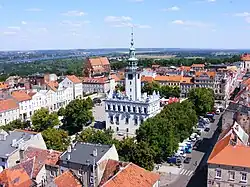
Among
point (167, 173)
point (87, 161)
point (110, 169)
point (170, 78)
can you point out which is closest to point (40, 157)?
point (87, 161)

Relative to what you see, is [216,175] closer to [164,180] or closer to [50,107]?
[164,180]

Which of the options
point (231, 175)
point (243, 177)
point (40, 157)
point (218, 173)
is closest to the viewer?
point (243, 177)

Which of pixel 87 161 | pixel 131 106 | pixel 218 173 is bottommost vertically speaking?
pixel 218 173

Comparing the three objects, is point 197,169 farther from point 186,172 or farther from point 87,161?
point 87,161

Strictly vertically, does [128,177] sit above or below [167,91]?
above

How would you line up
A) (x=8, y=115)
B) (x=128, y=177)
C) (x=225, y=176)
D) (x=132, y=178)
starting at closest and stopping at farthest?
(x=128, y=177) → (x=132, y=178) → (x=225, y=176) → (x=8, y=115)

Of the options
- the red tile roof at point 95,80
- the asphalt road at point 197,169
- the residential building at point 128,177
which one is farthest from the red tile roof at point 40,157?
the red tile roof at point 95,80
